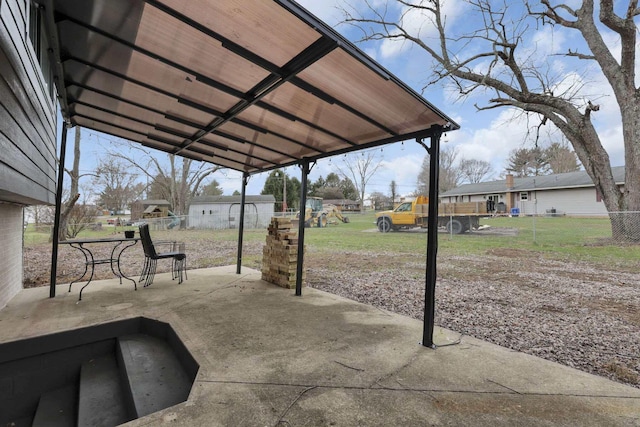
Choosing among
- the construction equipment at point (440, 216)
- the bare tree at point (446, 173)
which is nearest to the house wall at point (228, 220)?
the construction equipment at point (440, 216)


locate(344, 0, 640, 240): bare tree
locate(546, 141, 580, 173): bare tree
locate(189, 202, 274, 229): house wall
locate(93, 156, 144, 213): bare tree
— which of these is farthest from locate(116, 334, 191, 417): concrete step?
locate(546, 141, 580, 173): bare tree

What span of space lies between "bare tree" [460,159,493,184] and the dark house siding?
1516 inches

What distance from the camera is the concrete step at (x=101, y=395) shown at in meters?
2.25

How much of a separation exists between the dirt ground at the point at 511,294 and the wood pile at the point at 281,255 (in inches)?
28.1

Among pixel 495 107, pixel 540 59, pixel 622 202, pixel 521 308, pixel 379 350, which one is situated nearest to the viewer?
pixel 379 350

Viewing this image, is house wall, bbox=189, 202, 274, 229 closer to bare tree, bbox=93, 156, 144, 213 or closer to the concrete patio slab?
bare tree, bbox=93, 156, 144, 213

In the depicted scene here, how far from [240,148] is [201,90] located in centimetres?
155

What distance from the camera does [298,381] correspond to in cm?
199

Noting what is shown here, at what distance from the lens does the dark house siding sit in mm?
1910

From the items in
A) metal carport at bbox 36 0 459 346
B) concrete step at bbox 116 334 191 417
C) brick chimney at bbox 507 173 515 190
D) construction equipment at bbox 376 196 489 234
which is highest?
brick chimney at bbox 507 173 515 190

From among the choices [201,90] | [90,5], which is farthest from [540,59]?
[90,5]

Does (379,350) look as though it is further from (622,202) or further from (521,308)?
(622,202)

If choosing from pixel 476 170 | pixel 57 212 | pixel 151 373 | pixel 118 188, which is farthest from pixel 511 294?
pixel 476 170

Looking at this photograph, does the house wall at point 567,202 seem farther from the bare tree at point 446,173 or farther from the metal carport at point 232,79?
the metal carport at point 232,79
